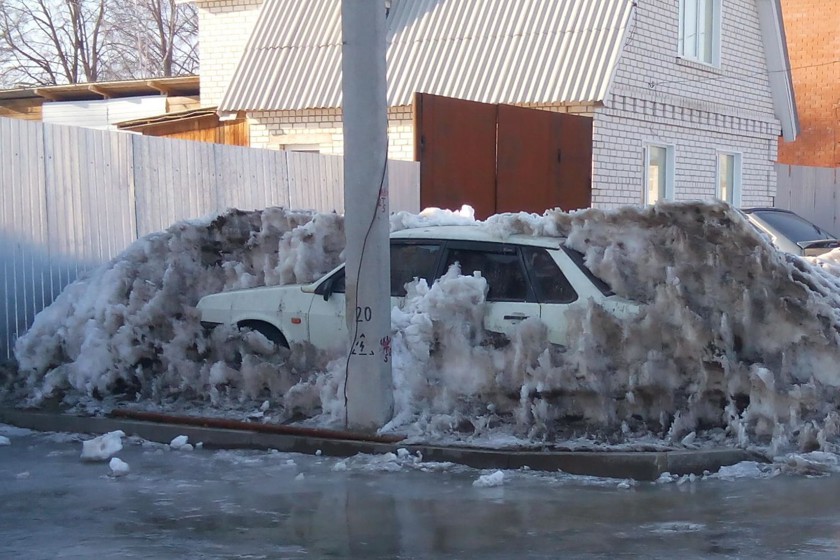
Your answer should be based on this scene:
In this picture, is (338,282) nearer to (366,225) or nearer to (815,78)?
(366,225)

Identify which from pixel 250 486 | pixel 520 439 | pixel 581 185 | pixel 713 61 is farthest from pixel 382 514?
pixel 713 61

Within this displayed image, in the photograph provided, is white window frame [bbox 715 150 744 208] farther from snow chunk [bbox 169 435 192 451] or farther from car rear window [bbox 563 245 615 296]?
snow chunk [bbox 169 435 192 451]

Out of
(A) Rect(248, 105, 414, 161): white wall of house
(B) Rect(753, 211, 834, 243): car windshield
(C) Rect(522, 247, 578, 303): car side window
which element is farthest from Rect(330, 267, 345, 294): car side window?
(A) Rect(248, 105, 414, 161): white wall of house

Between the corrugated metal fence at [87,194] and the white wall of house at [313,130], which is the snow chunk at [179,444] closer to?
the corrugated metal fence at [87,194]

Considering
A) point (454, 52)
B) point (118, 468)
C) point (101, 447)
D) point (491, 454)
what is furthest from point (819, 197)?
point (118, 468)

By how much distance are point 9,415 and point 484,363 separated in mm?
4142

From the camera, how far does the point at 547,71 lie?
1794cm

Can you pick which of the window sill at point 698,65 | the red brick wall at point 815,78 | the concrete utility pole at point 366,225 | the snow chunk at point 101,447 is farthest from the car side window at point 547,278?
the red brick wall at point 815,78

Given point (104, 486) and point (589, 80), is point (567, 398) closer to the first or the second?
point (104, 486)

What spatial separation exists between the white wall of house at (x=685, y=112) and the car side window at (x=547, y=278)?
10448 mm

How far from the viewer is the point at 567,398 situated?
26.3 feet

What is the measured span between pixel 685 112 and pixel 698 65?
38.5 inches

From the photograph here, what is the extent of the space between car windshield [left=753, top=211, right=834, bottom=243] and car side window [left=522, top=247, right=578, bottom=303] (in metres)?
8.64

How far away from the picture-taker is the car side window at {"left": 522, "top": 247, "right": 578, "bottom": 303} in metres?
8.20
